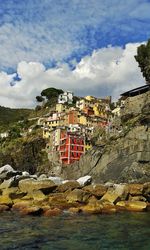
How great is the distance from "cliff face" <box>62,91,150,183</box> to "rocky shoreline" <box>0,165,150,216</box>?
1689 cm

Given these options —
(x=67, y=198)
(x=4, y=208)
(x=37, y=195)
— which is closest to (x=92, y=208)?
(x=67, y=198)

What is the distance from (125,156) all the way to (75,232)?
42.6 m

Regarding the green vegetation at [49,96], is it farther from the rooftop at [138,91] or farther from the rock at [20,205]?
the rock at [20,205]

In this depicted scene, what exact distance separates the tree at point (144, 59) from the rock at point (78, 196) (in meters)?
41.0

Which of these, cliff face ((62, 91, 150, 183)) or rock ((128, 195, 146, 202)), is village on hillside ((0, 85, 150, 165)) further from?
rock ((128, 195, 146, 202))

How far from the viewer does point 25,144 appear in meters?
123

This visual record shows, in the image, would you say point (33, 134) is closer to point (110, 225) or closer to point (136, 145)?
point (136, 145)

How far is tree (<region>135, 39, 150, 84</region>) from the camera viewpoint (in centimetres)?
7438

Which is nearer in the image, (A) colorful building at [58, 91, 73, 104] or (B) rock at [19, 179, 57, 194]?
(B) rock at [19, 179, 57, 194]

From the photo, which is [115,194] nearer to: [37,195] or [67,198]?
[67,198]

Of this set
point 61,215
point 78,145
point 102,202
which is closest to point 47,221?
point 61,215

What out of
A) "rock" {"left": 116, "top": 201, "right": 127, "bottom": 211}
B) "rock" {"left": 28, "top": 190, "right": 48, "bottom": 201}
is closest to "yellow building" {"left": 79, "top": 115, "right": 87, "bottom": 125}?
"rock" {"left": 28, "top": 190, "right": 48, "bottom": 201}

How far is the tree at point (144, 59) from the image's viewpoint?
2928 inches

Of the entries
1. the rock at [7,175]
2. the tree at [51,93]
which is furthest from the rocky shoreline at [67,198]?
the tree at [51,93]
